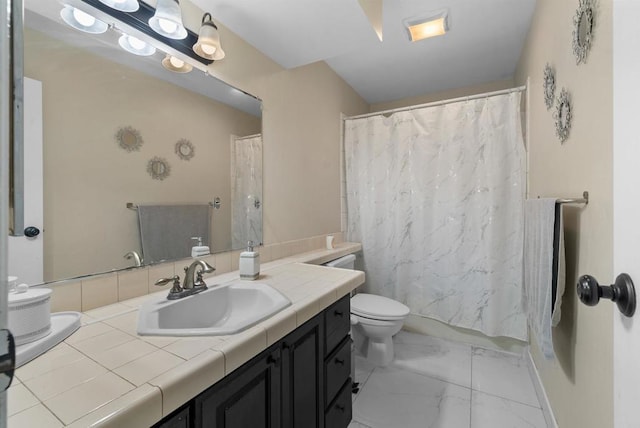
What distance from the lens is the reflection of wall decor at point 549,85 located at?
1306mm

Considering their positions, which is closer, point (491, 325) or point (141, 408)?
point (141, 408)

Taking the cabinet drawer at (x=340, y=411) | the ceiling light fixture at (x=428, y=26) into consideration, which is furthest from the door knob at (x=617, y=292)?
the ceiling light fixture at (x=428, y=26)

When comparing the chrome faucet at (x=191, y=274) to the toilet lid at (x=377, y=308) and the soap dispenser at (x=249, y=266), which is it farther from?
the toilet lid at (x=377, y=308)

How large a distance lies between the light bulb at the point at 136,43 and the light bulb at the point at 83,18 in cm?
12

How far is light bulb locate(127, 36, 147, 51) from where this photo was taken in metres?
1.08

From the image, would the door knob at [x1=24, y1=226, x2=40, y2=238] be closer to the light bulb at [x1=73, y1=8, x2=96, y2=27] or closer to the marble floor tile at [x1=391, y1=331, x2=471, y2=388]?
the light bulb at [x1=73, y1=8, x2=96, y2=27]

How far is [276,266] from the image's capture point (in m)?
1.56

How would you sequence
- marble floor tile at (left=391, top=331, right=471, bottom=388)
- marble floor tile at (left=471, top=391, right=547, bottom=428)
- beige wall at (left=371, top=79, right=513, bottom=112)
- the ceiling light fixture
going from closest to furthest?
marble floor tile at (left=471, top=391, right=547, bottom=428) < the ceiling light fixture < marble floor tile at (left=391, top=331, right=471, bottom=388) < beige wall at (left=371, top=79, right=513, bottom=112)

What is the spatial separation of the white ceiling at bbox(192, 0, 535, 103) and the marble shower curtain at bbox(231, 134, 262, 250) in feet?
1.91

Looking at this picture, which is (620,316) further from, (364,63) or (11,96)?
(364,63)

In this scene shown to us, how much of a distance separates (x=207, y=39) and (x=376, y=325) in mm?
1886

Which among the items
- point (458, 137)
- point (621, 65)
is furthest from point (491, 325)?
point (621, 65)

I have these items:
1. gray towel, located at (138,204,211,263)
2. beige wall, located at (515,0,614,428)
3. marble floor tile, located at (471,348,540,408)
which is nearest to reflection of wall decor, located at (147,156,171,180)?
gray towel, located at (138,204,211,263)

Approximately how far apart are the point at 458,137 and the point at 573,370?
1643mm
